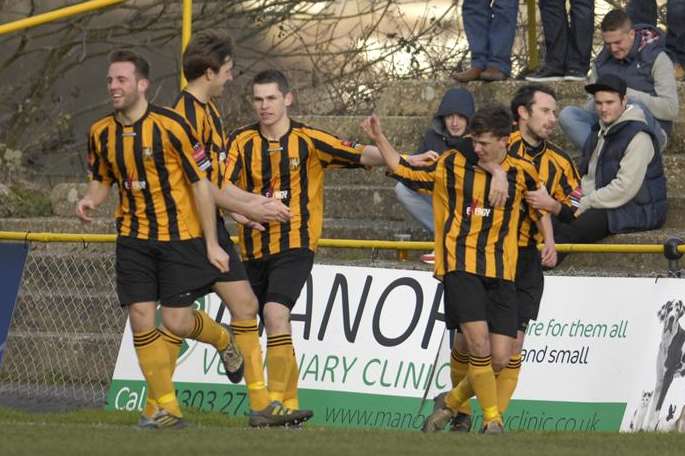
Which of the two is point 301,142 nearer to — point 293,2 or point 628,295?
point 628,295

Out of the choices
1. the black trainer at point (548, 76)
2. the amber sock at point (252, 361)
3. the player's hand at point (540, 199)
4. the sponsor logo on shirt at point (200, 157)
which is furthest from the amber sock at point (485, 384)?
the black trainer at point (548, 76)

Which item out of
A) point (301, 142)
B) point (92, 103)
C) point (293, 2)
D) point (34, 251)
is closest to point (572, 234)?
point (301, 142)

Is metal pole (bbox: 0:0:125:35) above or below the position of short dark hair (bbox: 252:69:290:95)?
above

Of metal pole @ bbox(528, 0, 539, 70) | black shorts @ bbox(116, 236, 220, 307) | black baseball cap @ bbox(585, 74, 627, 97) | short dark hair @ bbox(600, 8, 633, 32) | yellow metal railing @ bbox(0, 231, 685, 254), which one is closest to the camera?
black shorts @ bbox(116, 236, 220, 307)

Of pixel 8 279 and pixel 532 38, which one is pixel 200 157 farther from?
pixel 532 38

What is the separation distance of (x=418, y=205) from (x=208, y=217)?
3.85 m

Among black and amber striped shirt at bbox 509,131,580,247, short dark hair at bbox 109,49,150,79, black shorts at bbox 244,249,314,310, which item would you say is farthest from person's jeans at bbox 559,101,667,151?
short dark hair at bbox 109,49,150,79

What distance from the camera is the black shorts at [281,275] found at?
11.6 meters

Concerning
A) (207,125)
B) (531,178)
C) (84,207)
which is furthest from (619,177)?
(84,207)

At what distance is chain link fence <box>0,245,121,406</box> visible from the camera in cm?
1435

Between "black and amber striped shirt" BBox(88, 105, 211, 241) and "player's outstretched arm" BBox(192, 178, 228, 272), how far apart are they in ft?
0.20

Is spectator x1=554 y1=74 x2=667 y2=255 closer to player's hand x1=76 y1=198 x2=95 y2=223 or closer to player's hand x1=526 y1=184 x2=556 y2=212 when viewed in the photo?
player's hand x1=526 y1=184 x2=556 y2=212

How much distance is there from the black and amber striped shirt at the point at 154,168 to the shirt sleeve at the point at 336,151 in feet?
3.35

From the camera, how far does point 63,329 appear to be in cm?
1473
